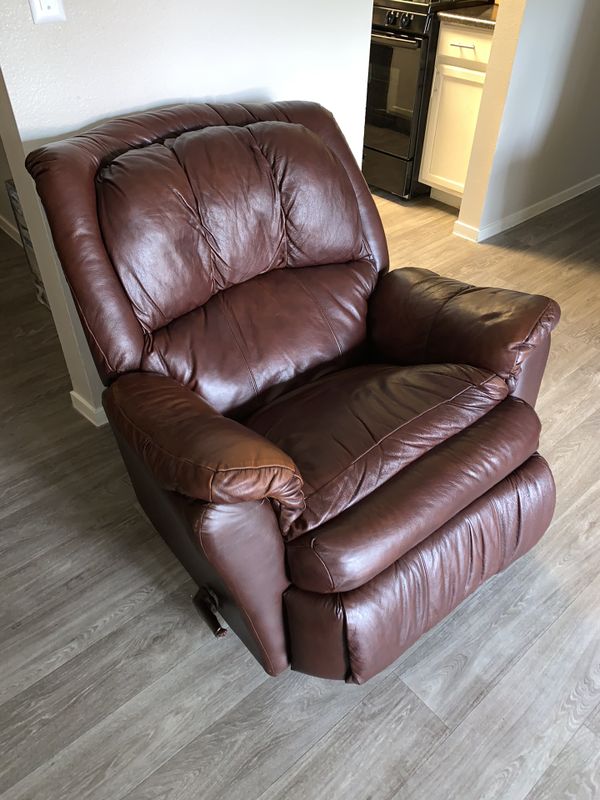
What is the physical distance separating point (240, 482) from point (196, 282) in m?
0.62

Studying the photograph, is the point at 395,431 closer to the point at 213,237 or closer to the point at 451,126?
the point at 213,237

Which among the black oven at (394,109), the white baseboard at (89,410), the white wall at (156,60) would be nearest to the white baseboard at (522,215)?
the black oven at (394,109)

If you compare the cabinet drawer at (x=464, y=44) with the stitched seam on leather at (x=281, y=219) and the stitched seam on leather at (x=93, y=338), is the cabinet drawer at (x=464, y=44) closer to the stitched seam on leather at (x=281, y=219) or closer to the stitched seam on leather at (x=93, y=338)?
the stitched seam on leather at (x=281, y=219)

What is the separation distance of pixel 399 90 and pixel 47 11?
2196 mm

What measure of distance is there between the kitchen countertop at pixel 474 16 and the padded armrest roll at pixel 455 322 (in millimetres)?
1711

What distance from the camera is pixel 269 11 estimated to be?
1804 millimetres

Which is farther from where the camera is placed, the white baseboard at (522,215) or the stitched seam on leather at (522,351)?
the white baseboard at (522,215)

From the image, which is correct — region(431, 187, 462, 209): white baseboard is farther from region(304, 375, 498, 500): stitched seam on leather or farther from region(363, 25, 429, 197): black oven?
region(304, 375, 498, 500): stitched seam on leather

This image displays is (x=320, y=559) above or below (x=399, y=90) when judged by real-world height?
below

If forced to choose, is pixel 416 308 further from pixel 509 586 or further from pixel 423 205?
pixel 423 205

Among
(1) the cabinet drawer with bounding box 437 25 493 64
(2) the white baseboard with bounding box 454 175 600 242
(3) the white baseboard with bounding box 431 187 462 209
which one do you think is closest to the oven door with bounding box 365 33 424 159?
(1) the cabinet drawer with bounding box 437 25 493 64

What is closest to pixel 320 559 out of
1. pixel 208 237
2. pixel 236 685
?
pixel 236 685

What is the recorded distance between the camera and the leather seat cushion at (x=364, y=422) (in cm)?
123

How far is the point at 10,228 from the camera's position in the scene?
3129 millimetres
